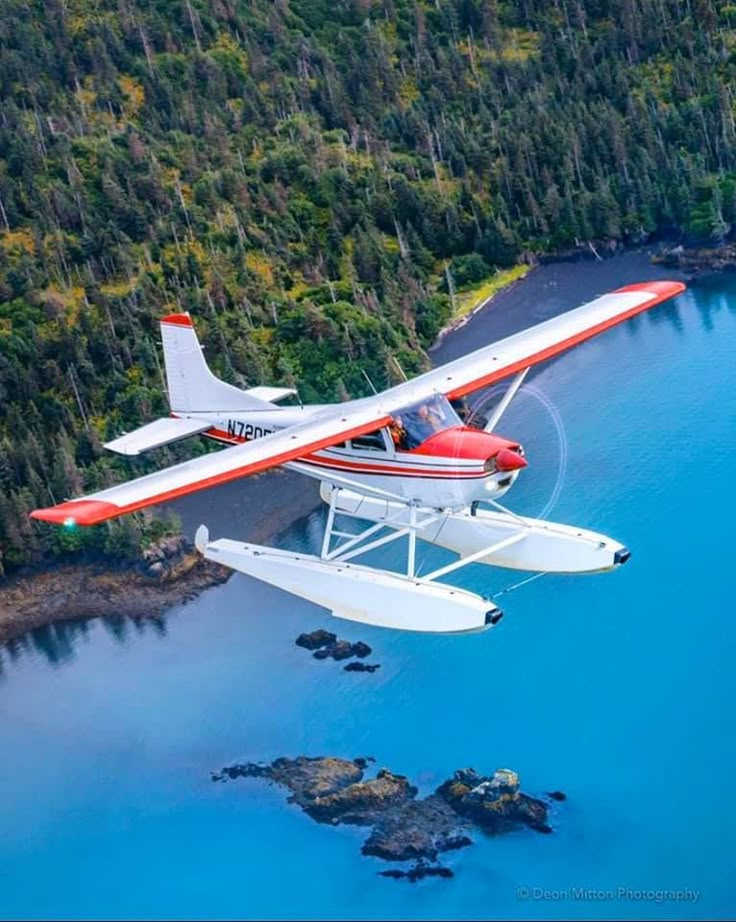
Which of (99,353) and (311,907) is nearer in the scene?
(311,907)

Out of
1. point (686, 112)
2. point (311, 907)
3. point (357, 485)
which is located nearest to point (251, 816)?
point (311, 907)

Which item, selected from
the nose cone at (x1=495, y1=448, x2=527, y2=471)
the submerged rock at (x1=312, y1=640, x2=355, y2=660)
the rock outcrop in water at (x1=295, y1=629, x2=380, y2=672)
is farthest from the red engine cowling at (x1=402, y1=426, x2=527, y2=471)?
the submerged rock at (x1=312, y1=640, x2=355, y2=660)

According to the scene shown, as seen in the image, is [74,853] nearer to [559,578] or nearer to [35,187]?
[559,578]

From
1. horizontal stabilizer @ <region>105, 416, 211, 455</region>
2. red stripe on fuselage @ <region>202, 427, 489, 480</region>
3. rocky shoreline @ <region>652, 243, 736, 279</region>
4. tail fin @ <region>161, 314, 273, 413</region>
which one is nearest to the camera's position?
red stripe on fuselage @ <region>202, 427, 489, 480</region>

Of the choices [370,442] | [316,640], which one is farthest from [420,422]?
[316,640]

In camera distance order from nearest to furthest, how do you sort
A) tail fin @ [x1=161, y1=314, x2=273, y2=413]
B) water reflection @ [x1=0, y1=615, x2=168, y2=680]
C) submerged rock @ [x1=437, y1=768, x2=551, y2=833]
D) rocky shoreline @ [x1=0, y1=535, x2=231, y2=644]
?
tail fin @ [x1=161, y1=314, x2=273, y2=413]
submerged rock @ [x1=437, y1=768, x2=551, y2=833]
water reflection @ [x1=0, y1=615, x2=168, y2=680]
rocky shoreline @ [x1=0, y1=535, x2=231, y2=644]

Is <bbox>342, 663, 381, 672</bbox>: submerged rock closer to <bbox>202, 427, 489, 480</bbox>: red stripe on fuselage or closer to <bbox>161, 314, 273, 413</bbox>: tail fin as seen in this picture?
<bbox>161, 314, 273, 413</bbox>: tail fin

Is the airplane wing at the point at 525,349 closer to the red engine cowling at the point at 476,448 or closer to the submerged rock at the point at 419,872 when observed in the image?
the red engine cowling at the point at 476,448
